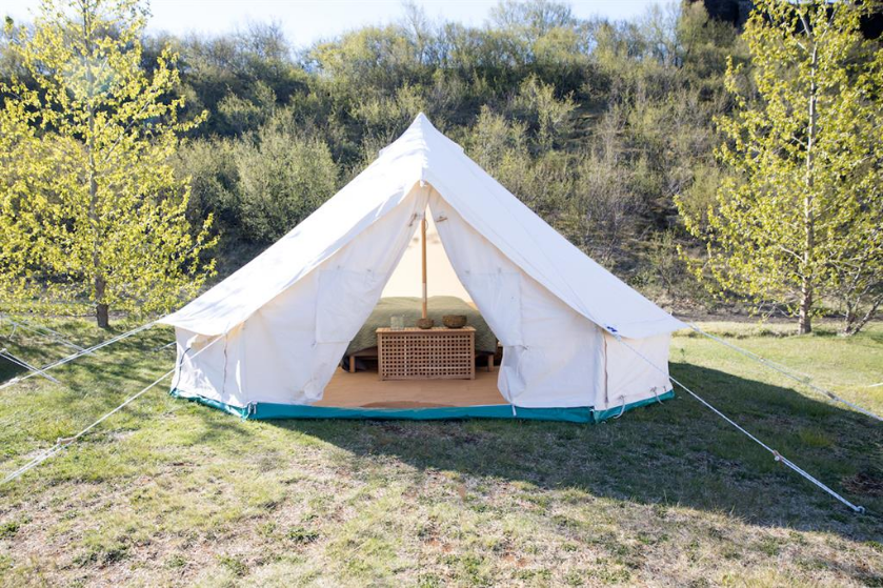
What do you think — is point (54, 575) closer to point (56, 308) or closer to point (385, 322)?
point (385, 322)

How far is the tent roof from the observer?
14.5 feet

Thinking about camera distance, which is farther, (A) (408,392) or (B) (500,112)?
(B) (500,112)

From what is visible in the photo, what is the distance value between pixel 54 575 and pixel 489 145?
633 inches

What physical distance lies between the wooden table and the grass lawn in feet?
4.58

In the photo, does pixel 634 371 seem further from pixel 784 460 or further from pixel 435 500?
pixel 435 500

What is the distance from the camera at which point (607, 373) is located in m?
4.41

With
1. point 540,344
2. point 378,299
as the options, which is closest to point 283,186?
point 378,299

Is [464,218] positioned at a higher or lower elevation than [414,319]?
higher

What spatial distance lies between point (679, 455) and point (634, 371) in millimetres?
976

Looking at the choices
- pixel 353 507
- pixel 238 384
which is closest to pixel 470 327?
pixel 238 384

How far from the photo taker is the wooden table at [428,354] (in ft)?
18.7

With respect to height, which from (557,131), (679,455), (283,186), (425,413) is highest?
(557,131)

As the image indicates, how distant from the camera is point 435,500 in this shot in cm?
309

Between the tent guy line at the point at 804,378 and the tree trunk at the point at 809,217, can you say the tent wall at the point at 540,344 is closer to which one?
the tent guy line at the point at 804,378
